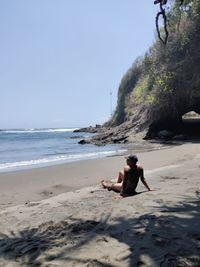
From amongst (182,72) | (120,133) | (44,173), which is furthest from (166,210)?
(120,133)

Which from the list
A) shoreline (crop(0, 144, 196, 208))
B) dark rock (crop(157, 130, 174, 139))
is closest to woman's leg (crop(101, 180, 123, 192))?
shoreline (crop(0, 144, 196, 208))

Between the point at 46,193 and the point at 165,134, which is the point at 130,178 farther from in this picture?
the point at 165,134

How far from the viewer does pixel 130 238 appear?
439 centimetres

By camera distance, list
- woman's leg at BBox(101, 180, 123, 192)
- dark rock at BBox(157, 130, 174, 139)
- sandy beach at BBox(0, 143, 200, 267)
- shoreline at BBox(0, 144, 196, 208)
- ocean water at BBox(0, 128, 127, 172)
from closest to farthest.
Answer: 1. sandy beach at BBox(0, 143, 200, 267)
2. woman's leg at BBox(101, 180, 123, 192)
3. shoreline at BBox(0, 144, 196, 208)
4. ocean water at BBox(0, 128, 127, 172)
5. dark rock at BBox(157, 130, 174, 139)

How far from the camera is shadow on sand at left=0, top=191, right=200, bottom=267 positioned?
12.5 ft

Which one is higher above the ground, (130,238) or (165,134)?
(165,134)

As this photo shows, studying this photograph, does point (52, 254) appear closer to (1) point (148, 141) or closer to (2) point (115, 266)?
(2) point (115, 266)

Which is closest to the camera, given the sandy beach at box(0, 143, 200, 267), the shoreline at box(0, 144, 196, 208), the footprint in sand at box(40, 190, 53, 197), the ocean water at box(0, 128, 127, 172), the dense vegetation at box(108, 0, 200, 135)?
the sandy beach at box(0, 143, 200, 267)

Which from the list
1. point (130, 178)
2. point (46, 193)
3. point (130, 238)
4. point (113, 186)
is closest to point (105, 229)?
point (130, 238)

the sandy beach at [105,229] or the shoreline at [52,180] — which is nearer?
the sandy beach at [105,229]

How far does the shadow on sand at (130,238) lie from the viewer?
380 centimetres

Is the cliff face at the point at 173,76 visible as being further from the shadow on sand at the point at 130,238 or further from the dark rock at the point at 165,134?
the shadow on sand at the point at 130,238

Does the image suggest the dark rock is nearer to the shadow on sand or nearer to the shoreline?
the shoreline

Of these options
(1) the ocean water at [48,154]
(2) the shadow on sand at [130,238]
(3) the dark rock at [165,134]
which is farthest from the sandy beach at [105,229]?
(3) the dark rock at [165,134]
